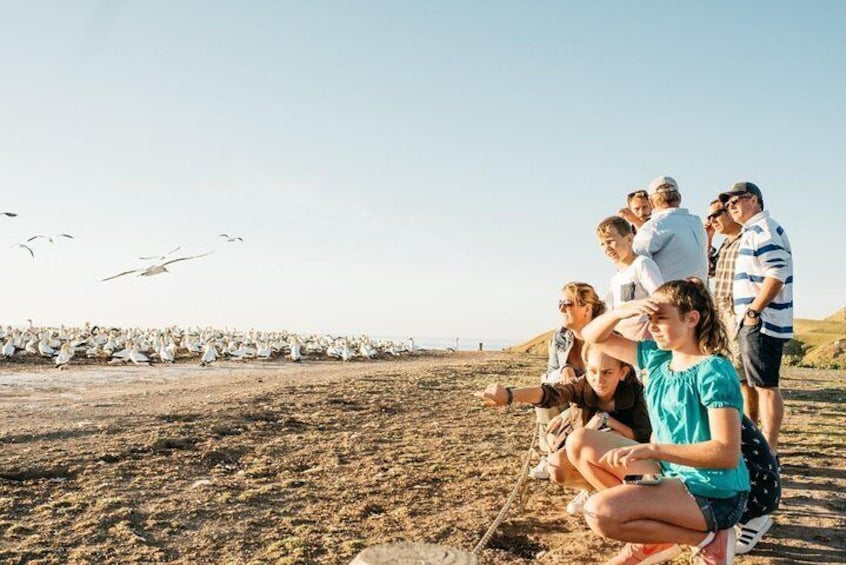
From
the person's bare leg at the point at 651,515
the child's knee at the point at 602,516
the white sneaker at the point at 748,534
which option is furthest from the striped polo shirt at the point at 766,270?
the child's knee at the point at 602,516

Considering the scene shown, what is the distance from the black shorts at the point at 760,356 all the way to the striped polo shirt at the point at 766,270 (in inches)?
2.3

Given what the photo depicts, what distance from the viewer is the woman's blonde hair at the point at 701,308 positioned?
3195mm

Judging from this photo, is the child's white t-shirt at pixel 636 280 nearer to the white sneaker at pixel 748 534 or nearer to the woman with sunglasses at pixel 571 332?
the woman with sunglasses at pixel 571 332

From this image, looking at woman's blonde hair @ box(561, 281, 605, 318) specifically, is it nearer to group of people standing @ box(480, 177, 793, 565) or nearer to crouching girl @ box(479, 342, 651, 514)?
group of people standing @ box(480, 177, 793, 565)

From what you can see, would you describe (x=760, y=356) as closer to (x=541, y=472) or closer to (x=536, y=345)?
(x=541, y=472)

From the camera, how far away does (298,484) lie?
6.00 meters

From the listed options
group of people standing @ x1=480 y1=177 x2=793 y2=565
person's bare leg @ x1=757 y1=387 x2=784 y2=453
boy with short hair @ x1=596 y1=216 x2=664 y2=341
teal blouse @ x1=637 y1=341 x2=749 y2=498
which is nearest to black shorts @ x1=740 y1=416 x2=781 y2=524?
group of people standing @ x1=480 y1=177 x2=793 y2=565

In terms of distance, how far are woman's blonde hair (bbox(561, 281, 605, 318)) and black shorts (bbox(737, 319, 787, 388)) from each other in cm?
144

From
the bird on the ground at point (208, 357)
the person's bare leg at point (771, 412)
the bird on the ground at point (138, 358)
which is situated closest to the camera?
the person's bare leg at point (771, 412)

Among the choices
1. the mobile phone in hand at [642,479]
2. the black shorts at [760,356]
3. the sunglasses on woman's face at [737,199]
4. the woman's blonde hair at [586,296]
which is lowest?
the mobile phone in hand at [642,479]

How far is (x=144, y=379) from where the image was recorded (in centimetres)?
1736

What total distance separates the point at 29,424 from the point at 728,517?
27.7 feet

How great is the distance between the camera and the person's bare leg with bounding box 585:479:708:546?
3.09 meters

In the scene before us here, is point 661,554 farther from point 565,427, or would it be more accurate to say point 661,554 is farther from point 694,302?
point 694,302
